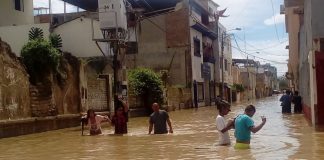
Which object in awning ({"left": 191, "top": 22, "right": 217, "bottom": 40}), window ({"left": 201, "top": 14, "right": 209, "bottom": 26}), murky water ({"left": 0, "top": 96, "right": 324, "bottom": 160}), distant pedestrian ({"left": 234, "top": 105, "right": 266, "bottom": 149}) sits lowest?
murky water ({"left": 0, "top": 96, "right": 324, "bottom": 160})

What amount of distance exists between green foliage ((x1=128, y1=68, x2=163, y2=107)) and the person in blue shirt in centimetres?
2440

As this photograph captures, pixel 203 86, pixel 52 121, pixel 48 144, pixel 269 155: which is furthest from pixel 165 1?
pixel 269 155

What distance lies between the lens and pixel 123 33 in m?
28.2

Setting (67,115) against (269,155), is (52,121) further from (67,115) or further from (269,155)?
(269,155)

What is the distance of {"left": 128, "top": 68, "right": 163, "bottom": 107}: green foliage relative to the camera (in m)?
34.9

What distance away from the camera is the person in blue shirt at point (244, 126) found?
973cm

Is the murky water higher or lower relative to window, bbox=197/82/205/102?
lower

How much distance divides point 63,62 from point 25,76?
12.3 ft

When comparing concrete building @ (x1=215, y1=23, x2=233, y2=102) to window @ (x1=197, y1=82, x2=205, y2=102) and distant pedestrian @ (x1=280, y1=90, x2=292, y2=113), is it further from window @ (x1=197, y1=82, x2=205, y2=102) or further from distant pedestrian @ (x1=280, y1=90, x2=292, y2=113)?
distant pedestrian @ (x1=280, y1=90, x2=292, y2=113)

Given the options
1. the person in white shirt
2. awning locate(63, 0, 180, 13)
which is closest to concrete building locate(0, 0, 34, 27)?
awning locate(63, 0, 180, 13)

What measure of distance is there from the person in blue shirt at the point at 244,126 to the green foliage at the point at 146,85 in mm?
24404

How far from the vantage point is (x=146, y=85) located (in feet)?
117

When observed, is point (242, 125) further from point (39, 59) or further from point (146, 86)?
point (146, 86)

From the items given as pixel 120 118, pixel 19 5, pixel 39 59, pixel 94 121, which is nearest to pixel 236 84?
pixel 19 5
